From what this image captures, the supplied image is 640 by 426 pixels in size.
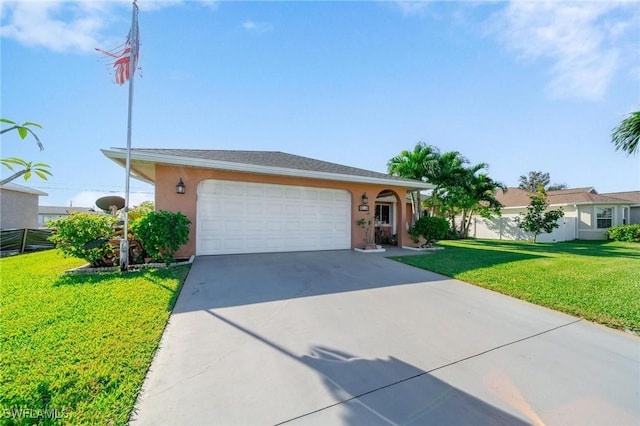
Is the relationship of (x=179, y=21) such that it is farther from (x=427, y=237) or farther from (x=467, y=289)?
(x=427, y=237)

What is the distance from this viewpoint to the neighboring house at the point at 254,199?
7520mm

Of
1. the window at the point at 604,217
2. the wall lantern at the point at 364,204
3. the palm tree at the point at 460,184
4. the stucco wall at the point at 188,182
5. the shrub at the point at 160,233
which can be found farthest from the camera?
the window at the point at 604,217

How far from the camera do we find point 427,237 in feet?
36.7

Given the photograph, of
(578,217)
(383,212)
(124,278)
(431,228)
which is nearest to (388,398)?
(124,278)

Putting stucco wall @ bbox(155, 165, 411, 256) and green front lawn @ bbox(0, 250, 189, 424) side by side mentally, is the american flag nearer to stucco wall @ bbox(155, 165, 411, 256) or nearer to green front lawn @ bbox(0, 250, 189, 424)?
stucco wall @ bbox(155, 165, 411, 256)

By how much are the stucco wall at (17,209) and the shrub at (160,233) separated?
544 inches

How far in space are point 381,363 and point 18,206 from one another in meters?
21.4

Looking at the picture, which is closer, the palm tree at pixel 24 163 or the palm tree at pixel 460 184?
the palm tree at pixel 24 163

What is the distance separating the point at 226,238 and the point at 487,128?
12869 millimetres

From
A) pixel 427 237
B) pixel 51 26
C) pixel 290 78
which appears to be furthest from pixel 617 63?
pixel 51 26

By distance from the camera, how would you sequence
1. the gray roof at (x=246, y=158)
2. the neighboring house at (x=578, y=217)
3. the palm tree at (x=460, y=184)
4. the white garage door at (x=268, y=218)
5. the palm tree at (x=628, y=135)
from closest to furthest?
the palm tree at (x=628, y=135) < the gray roof at (x=246, y=158) < the white garage door at (x=268, y=218) < the palm tree at (x=460, y=184) < the neighboring house at (x=578, y=217)

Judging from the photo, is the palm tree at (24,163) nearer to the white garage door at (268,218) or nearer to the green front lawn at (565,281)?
the white garage door at (268,218)

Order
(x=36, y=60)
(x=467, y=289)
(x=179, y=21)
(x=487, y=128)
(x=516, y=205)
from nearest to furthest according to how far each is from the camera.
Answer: (x=467, y=289) < (x=36, y=60) < (x=179, y=21) < (x=487, y=128) < (x=516, y=205)

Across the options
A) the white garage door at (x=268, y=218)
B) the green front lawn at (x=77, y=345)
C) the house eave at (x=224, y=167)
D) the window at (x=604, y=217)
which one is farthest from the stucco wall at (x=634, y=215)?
the green front lawn at (x=77, y=345)
